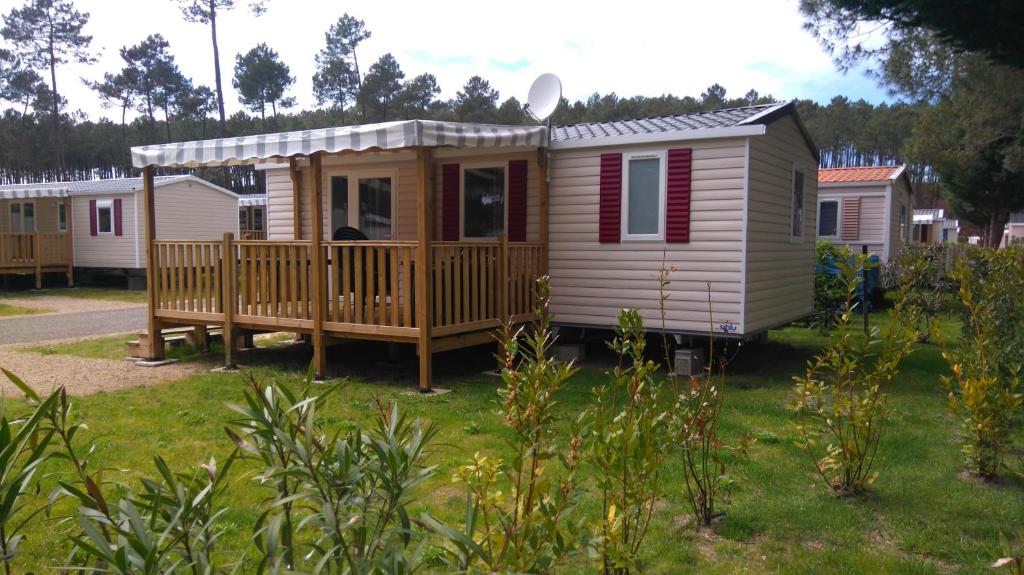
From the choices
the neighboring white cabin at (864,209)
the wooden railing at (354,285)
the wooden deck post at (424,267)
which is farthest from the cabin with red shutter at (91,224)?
the neighboring white cabin at (864,209)

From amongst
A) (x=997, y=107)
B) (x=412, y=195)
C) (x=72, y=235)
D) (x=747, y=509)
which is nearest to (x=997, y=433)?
(x=747, y=509)

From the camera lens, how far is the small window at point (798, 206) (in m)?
9.36

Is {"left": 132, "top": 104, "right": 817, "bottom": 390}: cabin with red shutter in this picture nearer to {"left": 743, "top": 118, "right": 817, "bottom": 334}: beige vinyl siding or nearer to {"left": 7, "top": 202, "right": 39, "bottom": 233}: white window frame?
{"left": 743, "top": 118, "right": 817, "bottom": 334}: beige vinyl siding

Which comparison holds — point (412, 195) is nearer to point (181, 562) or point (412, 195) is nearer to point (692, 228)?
point (692, 228)

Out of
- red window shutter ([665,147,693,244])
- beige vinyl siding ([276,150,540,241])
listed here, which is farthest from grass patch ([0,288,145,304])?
red window shutter ([665,147,693,244])

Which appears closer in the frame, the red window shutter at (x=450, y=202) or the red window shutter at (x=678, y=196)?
the red window shutter at (x=678, y=196)

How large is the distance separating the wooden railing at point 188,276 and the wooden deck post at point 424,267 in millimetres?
2697

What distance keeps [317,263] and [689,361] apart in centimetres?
391

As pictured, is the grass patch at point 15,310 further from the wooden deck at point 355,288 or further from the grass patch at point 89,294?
the wooden deck at point 355,288

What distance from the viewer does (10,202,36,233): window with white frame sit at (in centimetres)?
2194

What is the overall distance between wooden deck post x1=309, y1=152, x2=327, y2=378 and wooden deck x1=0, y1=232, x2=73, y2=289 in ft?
51.1

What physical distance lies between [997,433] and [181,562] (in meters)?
4.51

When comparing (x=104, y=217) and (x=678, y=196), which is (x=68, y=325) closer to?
(x=104, y=217)

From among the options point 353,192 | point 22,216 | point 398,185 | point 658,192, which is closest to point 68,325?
point 353,192
